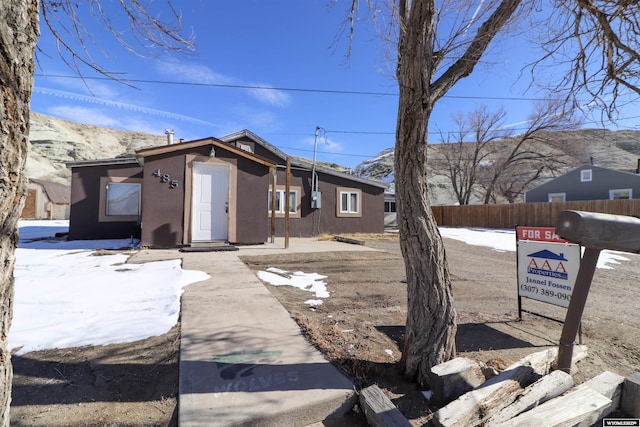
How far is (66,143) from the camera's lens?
40531mm

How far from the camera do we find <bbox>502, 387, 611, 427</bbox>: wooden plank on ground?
67.4 inches

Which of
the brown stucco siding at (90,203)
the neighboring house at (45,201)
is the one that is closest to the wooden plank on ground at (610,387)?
the brown stucco siding at (90,203)

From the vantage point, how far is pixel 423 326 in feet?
7.77

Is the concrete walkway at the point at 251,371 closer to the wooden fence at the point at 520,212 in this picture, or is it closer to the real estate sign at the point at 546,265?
the real estate sign at the point at 546,265

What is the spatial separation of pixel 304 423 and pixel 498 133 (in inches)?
1273

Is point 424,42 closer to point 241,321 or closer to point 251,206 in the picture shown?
point 241,321

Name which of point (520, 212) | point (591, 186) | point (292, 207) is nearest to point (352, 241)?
point (292, 207)

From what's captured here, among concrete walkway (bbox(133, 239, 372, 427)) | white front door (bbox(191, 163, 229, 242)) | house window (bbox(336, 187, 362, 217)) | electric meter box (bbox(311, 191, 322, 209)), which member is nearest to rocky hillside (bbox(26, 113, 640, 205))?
house window (bbox(336, 187, 362, 217))

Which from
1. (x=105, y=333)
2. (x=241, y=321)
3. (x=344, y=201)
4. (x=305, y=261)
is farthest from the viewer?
(x=344, y=201)

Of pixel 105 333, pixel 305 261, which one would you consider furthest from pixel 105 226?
pixel 105 333

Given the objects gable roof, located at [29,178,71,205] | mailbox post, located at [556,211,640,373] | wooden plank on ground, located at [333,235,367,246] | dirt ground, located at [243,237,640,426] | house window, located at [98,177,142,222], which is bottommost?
dirt ground, located at [243,237,640,426]

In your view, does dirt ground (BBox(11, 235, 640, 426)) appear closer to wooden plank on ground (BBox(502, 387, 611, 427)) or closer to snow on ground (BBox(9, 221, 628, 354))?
snow on ground (BBox(9, 221, 628, 354))

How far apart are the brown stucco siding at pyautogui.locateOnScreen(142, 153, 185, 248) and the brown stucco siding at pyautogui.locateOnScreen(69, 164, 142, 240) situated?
3.90 meters

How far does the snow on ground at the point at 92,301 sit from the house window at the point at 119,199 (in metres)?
5.01
